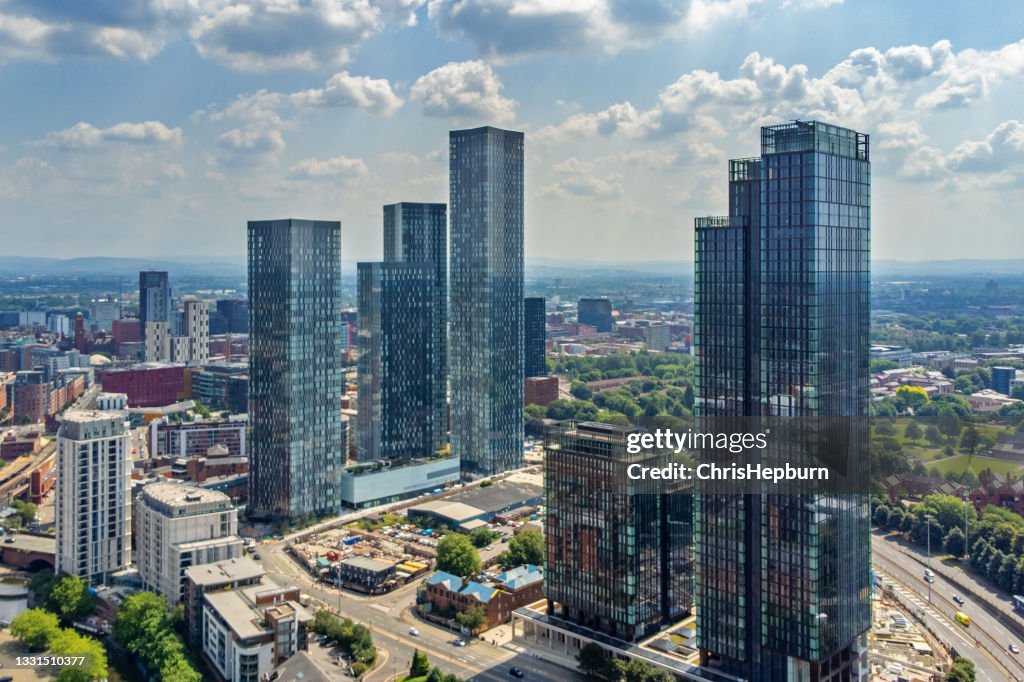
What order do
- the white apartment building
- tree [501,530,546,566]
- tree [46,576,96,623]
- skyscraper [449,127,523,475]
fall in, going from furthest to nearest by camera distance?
skyscraper [449,127,523,475], tree [501,530,546,566], tree [46,576,96,623], the white apartment building

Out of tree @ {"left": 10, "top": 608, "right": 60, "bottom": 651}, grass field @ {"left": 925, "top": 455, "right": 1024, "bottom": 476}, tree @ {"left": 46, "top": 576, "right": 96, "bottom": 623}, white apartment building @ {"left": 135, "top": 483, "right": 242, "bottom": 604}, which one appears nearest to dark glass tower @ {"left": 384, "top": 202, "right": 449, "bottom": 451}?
white apartment building @ {"left": 135, "top": 483, "right": 242, "bottom": 604}

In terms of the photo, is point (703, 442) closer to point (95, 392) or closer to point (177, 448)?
point (177, 448)

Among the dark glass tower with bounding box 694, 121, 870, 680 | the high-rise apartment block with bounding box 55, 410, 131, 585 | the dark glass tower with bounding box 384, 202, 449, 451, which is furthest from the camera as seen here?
the dark glass tower with bounding box 384, 202, 449, 451

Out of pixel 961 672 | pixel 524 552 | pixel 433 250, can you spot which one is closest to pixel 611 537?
pixel 524 552

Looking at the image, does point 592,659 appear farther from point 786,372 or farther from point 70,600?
point 70,600

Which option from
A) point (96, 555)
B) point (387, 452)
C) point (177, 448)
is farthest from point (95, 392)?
point (96, 555)

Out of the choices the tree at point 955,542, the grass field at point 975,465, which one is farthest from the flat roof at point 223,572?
the grass field at point 975,465

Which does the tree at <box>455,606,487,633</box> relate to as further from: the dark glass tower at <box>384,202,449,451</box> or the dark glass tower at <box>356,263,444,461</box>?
the dark glass tower at <box>384,202,449,451</box>
